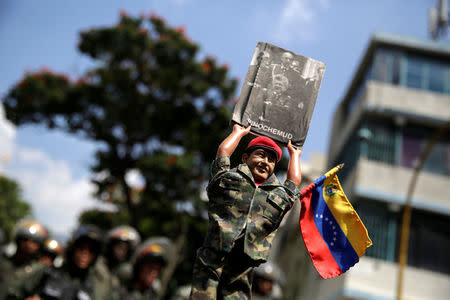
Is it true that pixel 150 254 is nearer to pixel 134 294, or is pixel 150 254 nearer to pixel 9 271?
pixel 134 294

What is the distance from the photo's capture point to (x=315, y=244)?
3135 millimetres

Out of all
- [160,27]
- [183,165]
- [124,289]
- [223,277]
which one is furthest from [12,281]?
[160,27]

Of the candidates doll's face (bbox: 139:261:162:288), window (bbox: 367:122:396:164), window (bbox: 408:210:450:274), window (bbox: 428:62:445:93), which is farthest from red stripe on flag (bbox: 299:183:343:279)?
window (bbox: 428:62:445:93)

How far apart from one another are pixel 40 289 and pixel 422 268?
13.6 metres

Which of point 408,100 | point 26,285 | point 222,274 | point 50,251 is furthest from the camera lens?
point 408,100

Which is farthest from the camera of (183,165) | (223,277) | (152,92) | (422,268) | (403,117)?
(403,117)

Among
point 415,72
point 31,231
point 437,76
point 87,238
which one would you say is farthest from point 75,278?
point 437,76

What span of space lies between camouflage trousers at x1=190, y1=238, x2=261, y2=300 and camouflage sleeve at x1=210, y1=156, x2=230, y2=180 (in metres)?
0.40

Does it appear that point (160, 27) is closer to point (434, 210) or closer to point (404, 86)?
point (404, 86)

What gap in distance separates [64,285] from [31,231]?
100 centimetres

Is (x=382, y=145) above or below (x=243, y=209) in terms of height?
above

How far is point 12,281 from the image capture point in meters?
6.52

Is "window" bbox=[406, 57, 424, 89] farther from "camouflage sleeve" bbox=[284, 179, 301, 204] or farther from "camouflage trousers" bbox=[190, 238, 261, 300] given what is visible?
"camouflage trousers" bbox=[190, 238, 261, 300]

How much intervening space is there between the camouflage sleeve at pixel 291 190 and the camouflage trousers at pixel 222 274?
39 cm
